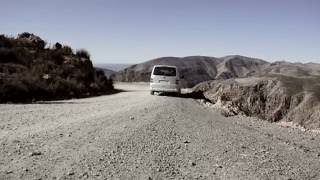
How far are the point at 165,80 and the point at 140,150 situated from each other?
1949cm

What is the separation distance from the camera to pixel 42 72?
35375 mm

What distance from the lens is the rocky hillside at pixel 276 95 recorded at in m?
48.5

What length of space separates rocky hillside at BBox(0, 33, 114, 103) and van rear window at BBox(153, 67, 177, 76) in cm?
499

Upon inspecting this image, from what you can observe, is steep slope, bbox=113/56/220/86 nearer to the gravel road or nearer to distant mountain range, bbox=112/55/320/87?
distant mountain range, bbox=112/55/320/87

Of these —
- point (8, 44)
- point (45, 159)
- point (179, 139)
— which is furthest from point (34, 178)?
point (8, 44)

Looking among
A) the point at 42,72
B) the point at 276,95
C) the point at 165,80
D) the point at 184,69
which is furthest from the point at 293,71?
the point at 165,80

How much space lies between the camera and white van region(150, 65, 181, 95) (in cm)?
3048

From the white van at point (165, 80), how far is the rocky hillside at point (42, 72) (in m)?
4.84

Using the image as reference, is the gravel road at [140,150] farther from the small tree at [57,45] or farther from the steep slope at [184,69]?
the steep slope at [184,69]

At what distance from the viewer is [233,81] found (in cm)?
5416

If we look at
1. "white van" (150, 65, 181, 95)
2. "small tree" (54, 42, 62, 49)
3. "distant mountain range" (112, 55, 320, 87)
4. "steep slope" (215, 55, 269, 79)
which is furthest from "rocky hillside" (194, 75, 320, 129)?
"steep slope" (215, 55, 269, 79)

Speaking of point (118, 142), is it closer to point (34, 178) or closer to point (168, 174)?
point (168, 174)

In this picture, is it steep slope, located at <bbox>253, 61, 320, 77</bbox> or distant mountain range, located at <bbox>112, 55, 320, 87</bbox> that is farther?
distant mountain range, located at <bbox>112, 55, 320, 87</bbox>

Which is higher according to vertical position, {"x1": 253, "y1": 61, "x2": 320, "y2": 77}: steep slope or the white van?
the white van
